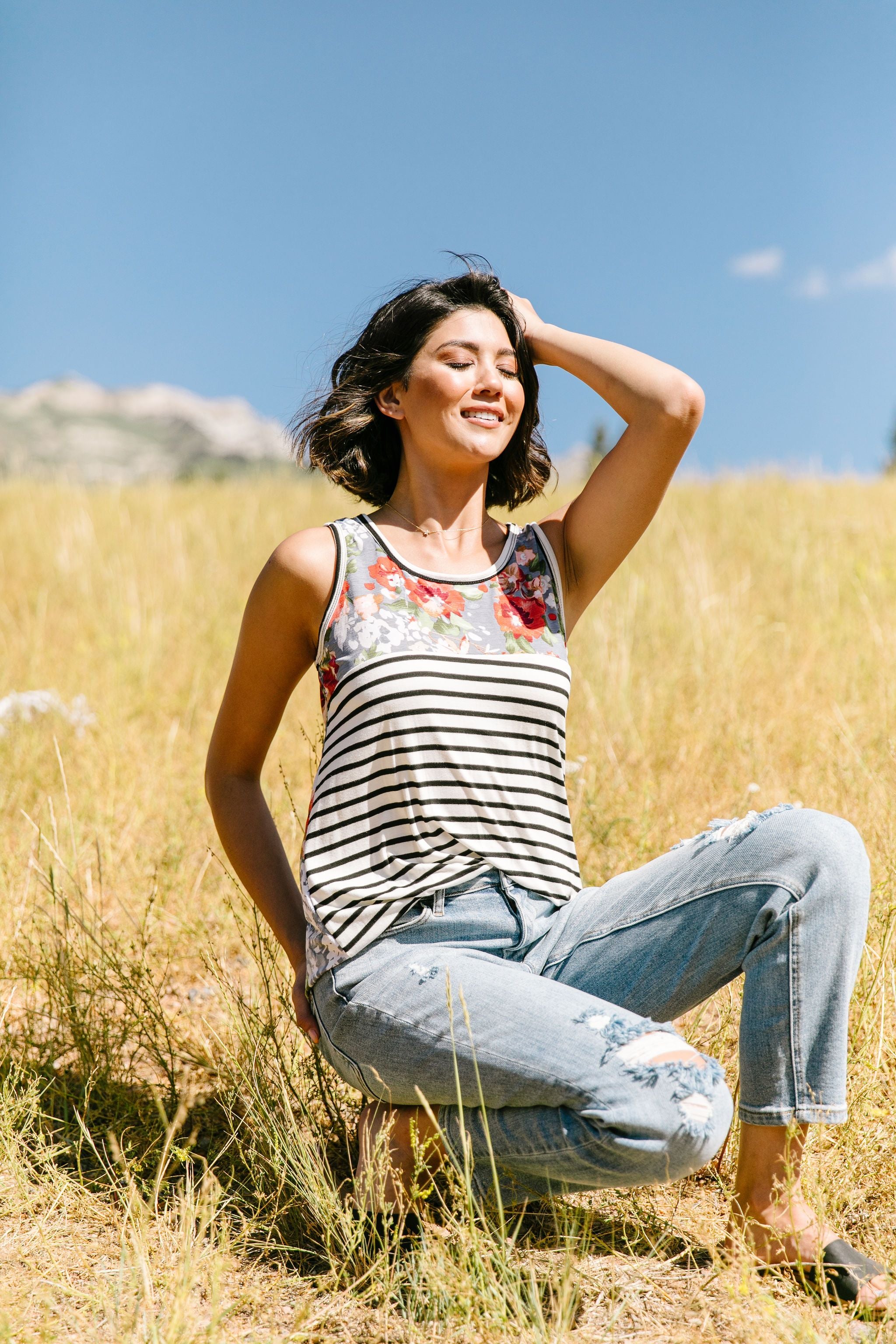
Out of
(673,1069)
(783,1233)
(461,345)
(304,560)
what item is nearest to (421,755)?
(304,560)

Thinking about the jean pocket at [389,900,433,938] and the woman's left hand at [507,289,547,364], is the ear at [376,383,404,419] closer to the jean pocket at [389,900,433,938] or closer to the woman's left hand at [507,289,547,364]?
the woman's left hand at [507,289,547,364]

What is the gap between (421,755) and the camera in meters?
1.79

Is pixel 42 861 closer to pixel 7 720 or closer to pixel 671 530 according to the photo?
pixel 7 720

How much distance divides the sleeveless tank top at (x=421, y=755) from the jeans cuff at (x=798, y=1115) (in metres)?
0.49

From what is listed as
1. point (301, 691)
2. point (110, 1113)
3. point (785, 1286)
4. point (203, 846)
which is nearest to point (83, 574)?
point (301, 691)

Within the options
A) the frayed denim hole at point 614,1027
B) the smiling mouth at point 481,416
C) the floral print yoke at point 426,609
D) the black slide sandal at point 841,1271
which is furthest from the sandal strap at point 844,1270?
the smiling mouth at point 481,416

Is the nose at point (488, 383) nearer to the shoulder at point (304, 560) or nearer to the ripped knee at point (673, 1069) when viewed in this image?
the shoulder at point (304, 560)

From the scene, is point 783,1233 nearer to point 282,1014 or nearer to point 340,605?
point 282,1014

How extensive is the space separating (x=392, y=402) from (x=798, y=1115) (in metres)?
1.56

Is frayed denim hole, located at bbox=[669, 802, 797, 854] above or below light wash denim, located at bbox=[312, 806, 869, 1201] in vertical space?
above

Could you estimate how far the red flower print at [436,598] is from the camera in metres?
1.93

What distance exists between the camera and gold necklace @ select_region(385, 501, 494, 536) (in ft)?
6.88

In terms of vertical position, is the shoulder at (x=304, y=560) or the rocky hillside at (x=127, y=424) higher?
the rocky hillside at (x=127, y=424)

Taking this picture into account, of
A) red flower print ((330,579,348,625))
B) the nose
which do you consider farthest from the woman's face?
red flower print ((330,579,348,625))
